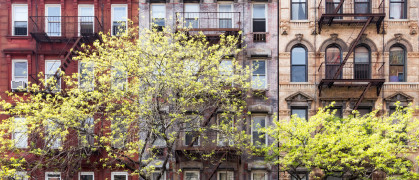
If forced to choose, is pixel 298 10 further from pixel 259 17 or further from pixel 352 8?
pixel 352 8

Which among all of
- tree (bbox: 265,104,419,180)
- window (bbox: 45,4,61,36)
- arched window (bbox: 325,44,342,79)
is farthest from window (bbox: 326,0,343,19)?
window (bbox: 45,4,61,36)

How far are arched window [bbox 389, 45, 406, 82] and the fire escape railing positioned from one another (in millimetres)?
16251

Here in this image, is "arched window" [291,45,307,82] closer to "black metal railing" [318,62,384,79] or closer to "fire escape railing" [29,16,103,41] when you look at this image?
"black metal railing" [318,62,384,79]

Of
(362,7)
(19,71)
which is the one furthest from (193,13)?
(19,71)

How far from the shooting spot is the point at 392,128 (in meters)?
17.0

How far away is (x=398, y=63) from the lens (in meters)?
21.5

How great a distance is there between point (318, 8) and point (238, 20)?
14.8 feet

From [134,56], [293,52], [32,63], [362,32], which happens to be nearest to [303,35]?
[293,52]

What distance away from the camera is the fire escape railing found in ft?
70.5

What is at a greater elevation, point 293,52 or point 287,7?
point 287,7

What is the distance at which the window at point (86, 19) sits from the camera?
71.1ft

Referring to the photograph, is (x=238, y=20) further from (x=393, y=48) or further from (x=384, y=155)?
(x=384, y=155)

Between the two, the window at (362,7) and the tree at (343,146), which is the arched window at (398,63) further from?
the tree at (343,146)

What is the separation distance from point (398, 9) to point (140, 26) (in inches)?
574
